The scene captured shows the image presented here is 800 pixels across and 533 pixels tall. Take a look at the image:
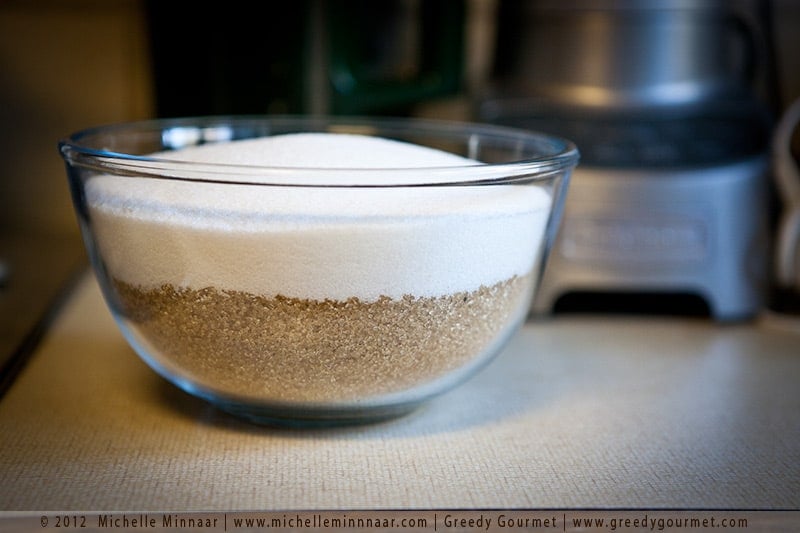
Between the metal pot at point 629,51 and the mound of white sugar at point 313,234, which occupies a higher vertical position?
the metal pot at point 629,51

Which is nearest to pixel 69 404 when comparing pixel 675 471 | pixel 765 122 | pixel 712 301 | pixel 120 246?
pixel 120 246

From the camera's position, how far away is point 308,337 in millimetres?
440

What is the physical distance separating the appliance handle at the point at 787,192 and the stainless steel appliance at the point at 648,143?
0.01m

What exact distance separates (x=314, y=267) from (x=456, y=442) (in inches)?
5.5

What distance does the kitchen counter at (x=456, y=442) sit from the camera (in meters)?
0.42

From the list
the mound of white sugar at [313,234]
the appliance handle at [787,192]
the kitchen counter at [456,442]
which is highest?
the mound of white sugar at [313,234]

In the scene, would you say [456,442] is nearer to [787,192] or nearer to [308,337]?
[308,337]

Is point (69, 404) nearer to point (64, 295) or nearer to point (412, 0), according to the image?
point (64, 295)

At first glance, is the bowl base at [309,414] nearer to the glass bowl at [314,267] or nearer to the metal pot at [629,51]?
the glass bowl at [314,267]

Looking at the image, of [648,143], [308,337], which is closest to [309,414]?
[308,337]

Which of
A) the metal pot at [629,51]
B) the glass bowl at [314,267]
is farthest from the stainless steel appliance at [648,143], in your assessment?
the glass bowl at [314,267]

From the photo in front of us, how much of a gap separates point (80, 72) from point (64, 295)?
12.4 inches

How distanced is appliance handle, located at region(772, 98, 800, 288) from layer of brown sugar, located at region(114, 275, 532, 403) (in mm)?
359

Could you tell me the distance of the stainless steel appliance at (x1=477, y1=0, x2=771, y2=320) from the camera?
0.71 m
